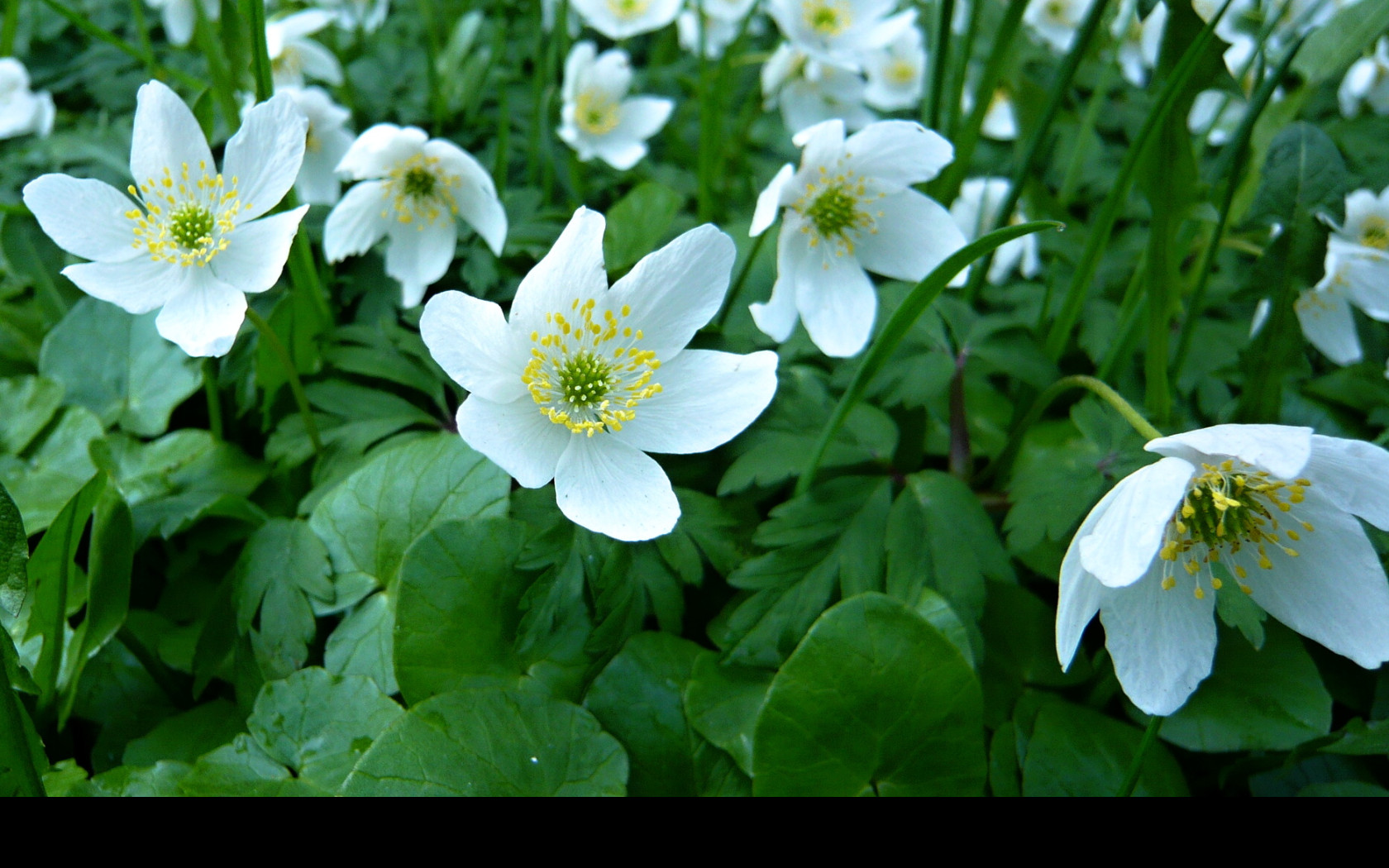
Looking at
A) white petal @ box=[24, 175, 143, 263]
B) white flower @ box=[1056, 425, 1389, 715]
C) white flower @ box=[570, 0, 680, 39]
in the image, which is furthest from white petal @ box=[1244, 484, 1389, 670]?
white flower @ box=[570, 0, 680, 39]

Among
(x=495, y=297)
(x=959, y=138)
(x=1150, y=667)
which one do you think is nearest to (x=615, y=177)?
(x=495, y=297)

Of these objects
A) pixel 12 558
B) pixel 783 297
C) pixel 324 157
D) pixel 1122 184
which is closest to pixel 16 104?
pixel 324 157

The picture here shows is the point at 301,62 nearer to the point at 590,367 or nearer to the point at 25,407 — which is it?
the point at 25,407

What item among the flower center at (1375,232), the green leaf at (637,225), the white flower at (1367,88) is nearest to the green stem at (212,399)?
the green leaf at (637,225)

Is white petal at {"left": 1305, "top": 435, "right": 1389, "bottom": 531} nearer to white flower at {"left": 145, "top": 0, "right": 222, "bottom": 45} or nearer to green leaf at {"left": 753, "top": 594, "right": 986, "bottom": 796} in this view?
green leaf at {"left": 753, "top": 594, "right": 986, "bottom": 796}

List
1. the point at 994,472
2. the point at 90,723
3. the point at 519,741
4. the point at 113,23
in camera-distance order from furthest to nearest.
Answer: the point at 113,23 → the point at 994,472 → the point at 90,723 → the point at 519,741

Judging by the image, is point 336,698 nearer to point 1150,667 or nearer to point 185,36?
point 1150,667
